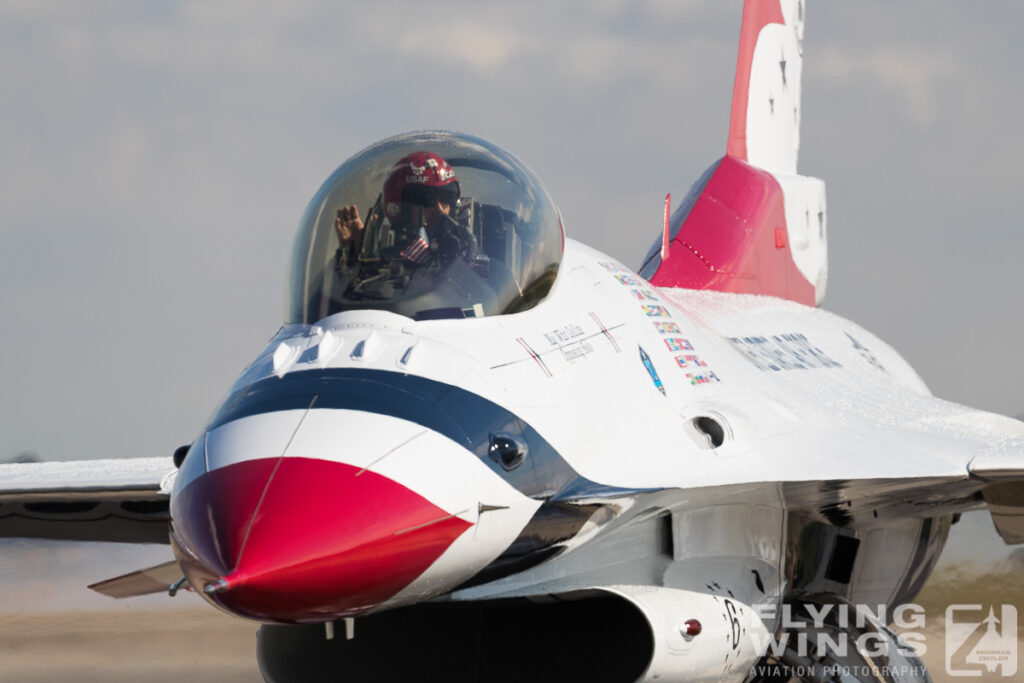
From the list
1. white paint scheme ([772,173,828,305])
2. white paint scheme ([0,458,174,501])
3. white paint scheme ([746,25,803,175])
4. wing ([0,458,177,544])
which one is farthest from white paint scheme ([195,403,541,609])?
white paint scheme ([746,25,803,175])

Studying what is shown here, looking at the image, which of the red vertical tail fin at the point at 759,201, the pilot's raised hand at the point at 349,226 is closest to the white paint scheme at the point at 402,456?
the pilot's raised hand at the point at 349,226

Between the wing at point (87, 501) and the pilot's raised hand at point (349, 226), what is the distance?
10.4ft

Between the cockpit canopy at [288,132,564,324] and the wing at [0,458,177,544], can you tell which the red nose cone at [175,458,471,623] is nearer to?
the cockpit canopy at [288,132,564,324]

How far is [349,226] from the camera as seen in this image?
5.64 metres

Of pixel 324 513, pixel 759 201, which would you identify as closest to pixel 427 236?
pixel 324 513

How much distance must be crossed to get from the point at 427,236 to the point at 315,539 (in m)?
1.79

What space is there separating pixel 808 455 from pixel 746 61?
753 cm

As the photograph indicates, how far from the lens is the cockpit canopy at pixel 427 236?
5.37 meters

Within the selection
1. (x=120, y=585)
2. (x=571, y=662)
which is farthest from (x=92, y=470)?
(x=571, y=662)

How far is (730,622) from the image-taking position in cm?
618

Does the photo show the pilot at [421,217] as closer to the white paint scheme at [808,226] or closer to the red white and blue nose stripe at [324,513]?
the red white and blue nose stripe at [324,513]

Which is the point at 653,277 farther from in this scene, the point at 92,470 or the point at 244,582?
the point at 244,582

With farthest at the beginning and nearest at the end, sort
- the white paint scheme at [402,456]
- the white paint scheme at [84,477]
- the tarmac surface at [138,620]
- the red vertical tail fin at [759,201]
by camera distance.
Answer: the tarmac surface at [138,620] < the red vertical tail fin at [759,201] < the white paint scheme at [84,477] < the white paint scheme at [402,456]

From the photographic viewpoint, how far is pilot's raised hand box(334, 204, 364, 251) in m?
5.57
